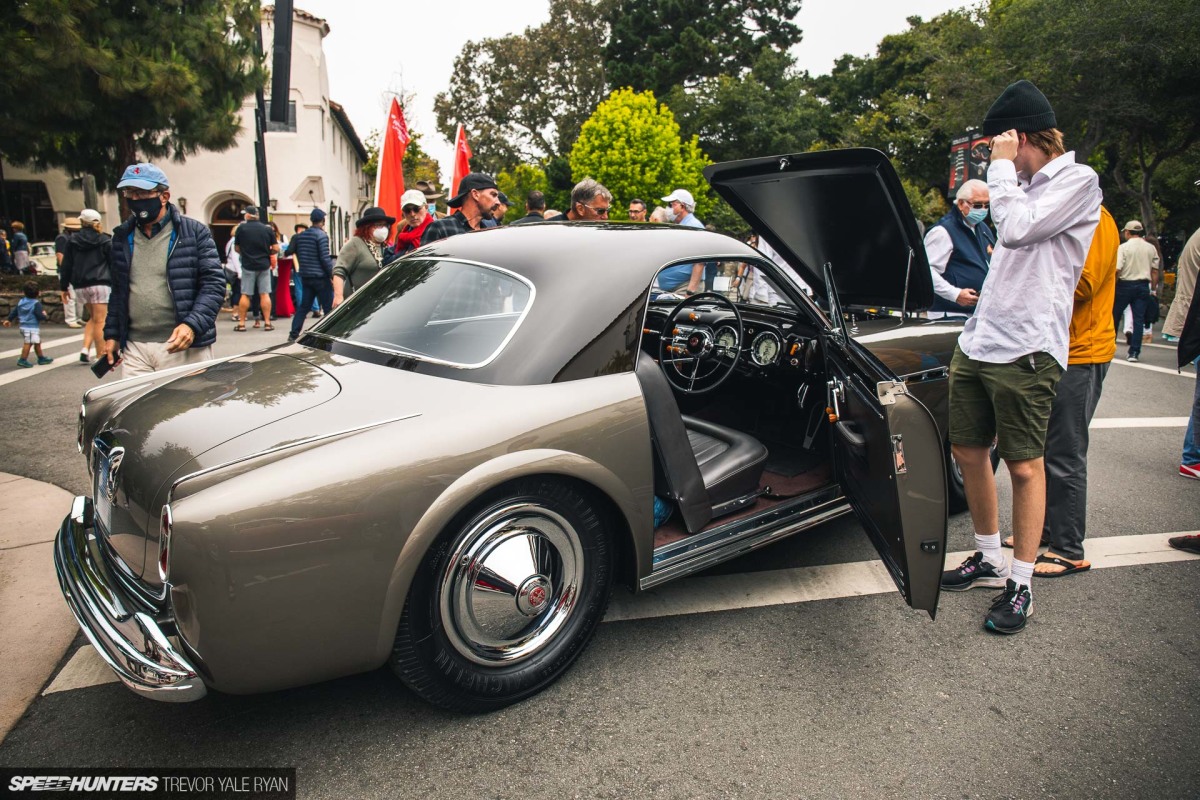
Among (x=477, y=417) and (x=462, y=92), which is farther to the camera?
(x=462, y=92)

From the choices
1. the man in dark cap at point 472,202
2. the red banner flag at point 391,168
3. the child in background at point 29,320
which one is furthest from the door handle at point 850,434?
the child in background at point 29,320

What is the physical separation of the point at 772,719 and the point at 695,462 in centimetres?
93

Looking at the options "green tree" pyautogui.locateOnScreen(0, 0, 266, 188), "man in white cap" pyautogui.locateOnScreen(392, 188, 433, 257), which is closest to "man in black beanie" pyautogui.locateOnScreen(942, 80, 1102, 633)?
"man in white cap" pyautogui.locateOnScreen(392, 188, 433, 257)

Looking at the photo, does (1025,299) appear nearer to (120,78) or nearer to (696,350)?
(696,350)

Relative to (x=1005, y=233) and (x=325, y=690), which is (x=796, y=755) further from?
(x=1005, y=233)

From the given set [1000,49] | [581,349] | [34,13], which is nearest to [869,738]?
[581,349]

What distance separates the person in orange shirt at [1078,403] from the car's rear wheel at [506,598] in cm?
211

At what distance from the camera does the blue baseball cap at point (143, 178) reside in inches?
147

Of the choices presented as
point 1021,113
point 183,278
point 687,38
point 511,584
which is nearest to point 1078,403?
point 1021,113

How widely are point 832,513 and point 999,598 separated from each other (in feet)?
2.40

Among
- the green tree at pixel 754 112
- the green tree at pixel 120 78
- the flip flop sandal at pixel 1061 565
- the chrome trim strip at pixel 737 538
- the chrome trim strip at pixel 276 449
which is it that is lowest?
the flip flop sandal at pixel 1061 565

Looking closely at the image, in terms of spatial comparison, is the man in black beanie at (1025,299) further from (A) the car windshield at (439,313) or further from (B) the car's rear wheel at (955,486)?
(A) the car windshield at (439,313)

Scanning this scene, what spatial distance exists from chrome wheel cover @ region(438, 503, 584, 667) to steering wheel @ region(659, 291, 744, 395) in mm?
1278

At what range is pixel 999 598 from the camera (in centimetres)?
306
